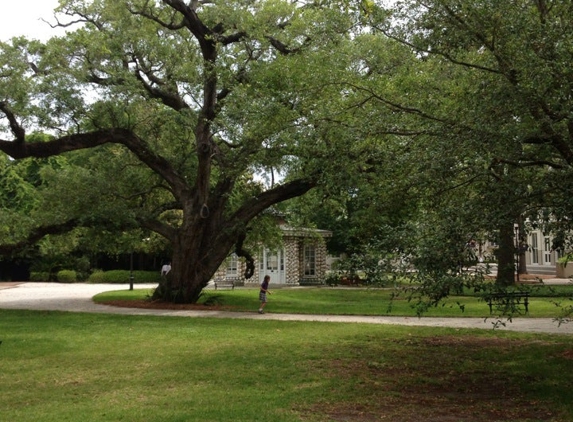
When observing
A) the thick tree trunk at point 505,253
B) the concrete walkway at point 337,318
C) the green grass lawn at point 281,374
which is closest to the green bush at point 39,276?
the concrete walkway at point 337,318

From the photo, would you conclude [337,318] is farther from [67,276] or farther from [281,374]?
[67,276]

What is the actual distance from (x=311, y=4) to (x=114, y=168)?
9792 millimetres

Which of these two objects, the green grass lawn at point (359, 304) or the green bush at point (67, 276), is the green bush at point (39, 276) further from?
the green grass lawn at point (359, 304)

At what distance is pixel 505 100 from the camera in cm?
832

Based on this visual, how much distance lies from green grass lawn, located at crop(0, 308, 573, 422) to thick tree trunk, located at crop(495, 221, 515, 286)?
1.65m

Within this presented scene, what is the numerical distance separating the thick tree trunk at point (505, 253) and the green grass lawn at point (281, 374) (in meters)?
1.65

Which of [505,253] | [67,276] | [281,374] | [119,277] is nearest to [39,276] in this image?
[67,276]

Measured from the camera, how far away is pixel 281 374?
32.5 ft

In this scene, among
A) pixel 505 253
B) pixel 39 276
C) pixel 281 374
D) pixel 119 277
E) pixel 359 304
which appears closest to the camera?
pixel 505 253

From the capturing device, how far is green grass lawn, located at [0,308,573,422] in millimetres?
7709

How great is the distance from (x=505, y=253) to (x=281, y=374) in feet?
12.9

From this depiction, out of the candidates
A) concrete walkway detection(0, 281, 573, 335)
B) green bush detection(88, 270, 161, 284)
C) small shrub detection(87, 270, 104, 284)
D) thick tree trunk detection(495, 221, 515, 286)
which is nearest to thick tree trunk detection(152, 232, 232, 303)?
concrete walkway detection(0, 281, 573, 335)

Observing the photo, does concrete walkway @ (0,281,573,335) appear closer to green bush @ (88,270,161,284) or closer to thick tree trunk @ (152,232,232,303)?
thick tree trunk @ (152,232,232,303)

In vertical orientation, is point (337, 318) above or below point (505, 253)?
below
